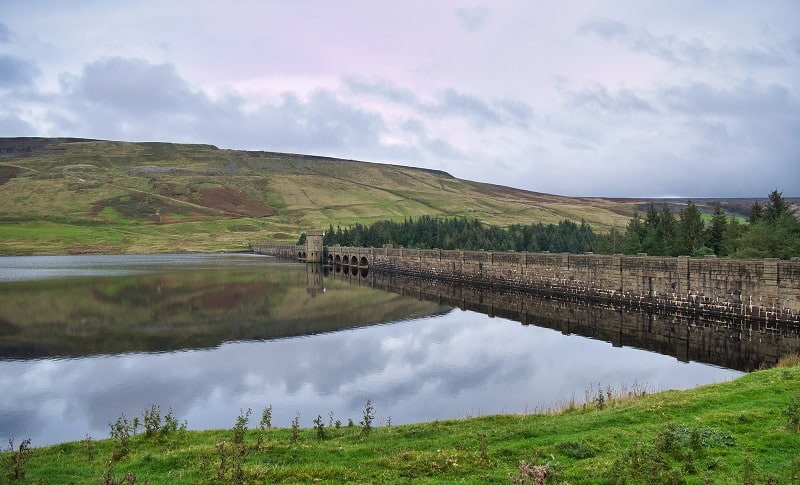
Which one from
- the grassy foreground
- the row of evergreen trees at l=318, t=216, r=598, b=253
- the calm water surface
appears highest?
the row of evergreen trees at l=318, t=216, r=598, b=253

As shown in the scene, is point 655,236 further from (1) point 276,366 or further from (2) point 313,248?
(2) point 313,248

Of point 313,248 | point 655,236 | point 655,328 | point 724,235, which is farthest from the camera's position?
point 313,248

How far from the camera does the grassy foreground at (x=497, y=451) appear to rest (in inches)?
423

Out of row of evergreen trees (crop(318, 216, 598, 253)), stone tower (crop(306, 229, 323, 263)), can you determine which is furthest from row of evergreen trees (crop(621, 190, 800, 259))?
stone tower (crop(306, 229, 323, 263))

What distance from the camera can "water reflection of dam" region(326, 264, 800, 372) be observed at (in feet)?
95.0

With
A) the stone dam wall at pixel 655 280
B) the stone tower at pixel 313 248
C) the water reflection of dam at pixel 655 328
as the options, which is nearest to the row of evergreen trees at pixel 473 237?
the stone tower at pixel 313 248

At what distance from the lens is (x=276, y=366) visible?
29.0m

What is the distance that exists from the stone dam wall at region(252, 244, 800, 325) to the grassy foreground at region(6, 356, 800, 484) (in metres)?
21.5

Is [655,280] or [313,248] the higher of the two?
[313,248]

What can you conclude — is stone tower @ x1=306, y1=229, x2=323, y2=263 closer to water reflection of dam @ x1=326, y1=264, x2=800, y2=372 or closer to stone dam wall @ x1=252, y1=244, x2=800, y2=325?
stone dam wall @ x1=252, y1=244, x2=800, y2=325

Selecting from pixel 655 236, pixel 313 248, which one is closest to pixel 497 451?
pixel 655 236

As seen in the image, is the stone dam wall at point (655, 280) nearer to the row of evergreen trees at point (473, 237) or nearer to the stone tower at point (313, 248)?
the row of evergreen trees at point (473, 237)

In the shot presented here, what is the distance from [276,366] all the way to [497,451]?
18.5 meters

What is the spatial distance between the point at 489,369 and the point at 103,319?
31.0 metres
